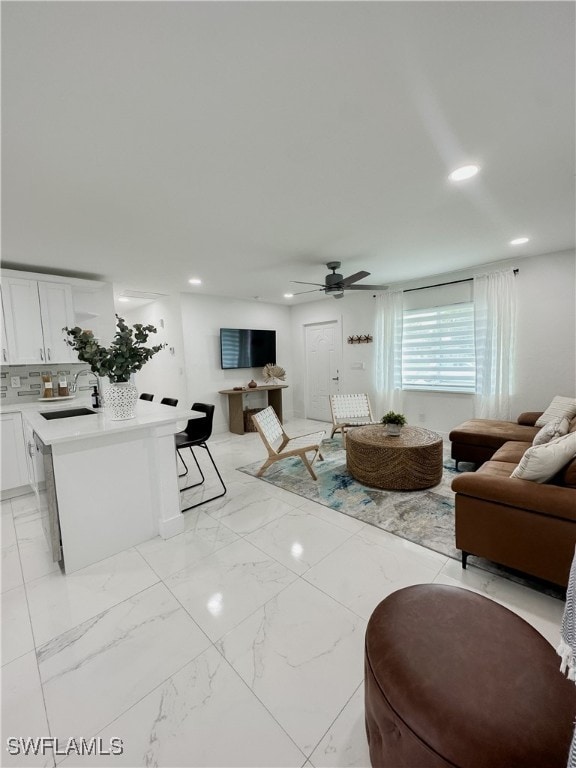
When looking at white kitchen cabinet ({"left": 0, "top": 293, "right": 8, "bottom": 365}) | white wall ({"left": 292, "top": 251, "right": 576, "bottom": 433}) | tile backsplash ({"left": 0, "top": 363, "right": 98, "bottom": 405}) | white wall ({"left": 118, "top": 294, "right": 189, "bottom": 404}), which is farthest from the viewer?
white wall ({"left": 118, "top": 294, "right": 189, "bottom": 404})

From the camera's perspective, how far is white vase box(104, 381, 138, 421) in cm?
234

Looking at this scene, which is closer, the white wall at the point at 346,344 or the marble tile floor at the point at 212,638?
the marble tile floor at the point at 212,638

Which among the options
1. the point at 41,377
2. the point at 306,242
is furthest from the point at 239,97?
the point at 41,377

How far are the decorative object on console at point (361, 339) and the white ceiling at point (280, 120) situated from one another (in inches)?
110

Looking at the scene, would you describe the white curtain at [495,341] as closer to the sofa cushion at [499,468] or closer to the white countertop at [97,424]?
the sofa cushion at [499,468]

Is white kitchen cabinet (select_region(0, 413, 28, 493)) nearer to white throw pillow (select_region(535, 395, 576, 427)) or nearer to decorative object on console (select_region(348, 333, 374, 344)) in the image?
decorative object on console (select_region(348, 333, 374, 344))

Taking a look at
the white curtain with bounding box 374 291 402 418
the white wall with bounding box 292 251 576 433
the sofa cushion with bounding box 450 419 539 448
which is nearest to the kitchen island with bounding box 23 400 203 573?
the sofa cushion with bounding box 450 419 539 448

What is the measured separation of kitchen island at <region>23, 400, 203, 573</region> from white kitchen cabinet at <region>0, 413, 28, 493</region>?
96 cm

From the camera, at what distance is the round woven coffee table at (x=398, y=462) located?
119 inches

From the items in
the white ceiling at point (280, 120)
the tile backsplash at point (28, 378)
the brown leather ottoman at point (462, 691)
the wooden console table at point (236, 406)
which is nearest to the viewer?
the brown leather ottoman at point (462, 691)

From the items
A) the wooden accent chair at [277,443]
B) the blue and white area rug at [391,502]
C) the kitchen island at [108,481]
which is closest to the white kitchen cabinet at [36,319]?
the kitchen island at [108,481]

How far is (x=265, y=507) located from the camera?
9.42ft

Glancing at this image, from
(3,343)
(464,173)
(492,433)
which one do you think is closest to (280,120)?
(464,173)

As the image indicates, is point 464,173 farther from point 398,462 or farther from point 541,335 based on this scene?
point 541,335
